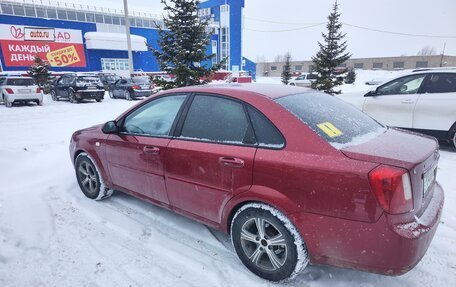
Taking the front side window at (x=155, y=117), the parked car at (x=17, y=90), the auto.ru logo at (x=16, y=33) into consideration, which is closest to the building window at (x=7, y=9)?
the auto.ru logo at (x=16, y=33)

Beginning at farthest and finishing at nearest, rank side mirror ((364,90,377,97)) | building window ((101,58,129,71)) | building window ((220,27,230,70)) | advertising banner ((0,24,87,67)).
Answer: building window ((220,27,230,70)) → building window ((101,58,129,71)) → advertising banner ((0,24,87,67)) → side mirror ((364,90,377,97))

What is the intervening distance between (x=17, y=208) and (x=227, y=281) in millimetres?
3069

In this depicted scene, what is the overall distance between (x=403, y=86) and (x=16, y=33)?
3538 centimetres

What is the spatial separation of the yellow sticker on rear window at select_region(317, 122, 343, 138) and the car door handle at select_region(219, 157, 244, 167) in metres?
0.72

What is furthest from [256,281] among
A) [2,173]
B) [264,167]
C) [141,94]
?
[141,94]

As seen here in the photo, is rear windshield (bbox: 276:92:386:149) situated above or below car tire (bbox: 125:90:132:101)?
above

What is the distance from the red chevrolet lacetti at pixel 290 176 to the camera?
2.02 m

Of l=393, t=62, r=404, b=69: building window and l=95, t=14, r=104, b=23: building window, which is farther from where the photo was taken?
l=393, t=62, r=404, b=69: building window

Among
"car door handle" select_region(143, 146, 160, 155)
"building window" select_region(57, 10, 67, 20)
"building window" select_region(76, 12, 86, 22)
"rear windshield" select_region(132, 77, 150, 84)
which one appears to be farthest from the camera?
"building window" select_region(76, 12, 86, 22)

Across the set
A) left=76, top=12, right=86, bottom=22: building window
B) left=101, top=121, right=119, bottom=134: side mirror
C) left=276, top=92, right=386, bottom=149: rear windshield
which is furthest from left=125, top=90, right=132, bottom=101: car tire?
left=76, top=12, right=86, bottom=22: building window

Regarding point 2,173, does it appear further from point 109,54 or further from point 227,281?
point 109,54

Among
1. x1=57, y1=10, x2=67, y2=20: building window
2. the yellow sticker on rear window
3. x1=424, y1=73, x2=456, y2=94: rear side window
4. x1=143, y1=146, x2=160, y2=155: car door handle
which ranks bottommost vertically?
x1=143, y1=146, x2=160, y2=155: car door handle

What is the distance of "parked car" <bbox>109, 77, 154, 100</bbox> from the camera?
1746 cm

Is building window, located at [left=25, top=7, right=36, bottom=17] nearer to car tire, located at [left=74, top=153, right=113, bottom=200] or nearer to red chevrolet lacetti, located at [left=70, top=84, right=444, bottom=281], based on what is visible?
car tire, located at [left=74, top=153, right=113, bottom=200]
